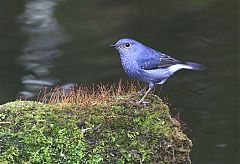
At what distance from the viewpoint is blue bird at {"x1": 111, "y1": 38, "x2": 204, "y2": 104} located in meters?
4.73

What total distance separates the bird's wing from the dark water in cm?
237

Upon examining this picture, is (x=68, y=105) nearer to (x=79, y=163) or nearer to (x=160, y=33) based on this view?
(x=79, y=163)

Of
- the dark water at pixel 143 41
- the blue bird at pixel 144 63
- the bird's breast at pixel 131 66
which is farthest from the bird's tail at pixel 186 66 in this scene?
the dark water at pixel 143 41

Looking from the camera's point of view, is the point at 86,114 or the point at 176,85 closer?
the point at 86,114

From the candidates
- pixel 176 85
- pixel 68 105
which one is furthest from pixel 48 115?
pixel 176 85

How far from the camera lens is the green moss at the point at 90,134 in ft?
12.4

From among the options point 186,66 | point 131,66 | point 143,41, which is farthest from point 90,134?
point 143,41

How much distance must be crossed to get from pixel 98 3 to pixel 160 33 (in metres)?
1.88

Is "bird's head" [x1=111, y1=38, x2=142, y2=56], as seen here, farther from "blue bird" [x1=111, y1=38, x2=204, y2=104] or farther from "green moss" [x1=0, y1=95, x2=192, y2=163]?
"green moss" [x1=0, y1=95, x2=192, y2=163]

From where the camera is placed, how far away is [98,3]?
36.6 ft

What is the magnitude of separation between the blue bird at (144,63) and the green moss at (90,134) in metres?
0.58

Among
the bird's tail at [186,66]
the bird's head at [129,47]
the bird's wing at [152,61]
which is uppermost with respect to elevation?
the bird's head at [129,47]

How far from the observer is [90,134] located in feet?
12.8

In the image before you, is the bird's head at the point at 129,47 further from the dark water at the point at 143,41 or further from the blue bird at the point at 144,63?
the dark water at the point at 143,41
